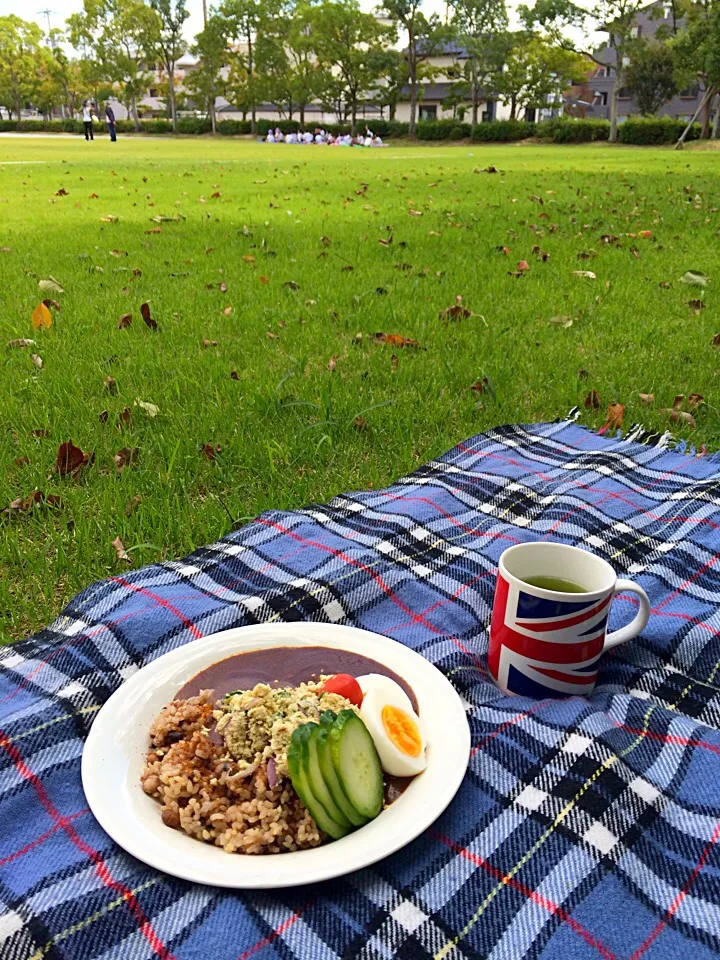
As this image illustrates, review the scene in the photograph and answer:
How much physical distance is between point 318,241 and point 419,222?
5.60ft

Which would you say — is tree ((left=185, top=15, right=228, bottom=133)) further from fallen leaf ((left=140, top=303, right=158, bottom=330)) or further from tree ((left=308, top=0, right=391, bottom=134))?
fallen leaf ((left=140, top=303, right=158, bottom=330))

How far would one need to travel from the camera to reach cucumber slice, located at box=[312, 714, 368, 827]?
1.11m

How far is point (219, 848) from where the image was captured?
117cm

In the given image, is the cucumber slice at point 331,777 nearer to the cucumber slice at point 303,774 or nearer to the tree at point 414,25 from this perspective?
the cucumber slice at point 303,774

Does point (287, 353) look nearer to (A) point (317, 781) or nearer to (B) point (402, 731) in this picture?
(B) point (402, 731)

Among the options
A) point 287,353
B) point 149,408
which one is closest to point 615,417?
point 287,353

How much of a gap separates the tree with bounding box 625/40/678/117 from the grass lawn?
163 feet

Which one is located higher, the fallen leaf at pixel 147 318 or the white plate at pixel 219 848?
the fallen leaf at pixel 147 318

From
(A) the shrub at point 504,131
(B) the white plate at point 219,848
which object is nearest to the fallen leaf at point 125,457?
(B) the white plate at point 219,848

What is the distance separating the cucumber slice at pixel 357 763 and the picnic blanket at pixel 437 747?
6.3 inches

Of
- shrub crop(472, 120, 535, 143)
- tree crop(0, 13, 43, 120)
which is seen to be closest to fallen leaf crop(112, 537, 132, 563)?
shrub crop(472, 120, 535, 143)

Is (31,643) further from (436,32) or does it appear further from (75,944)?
(436,32)

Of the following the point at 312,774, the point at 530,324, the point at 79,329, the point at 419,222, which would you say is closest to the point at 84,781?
the point at 312,774

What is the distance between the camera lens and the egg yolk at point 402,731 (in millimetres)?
1267
